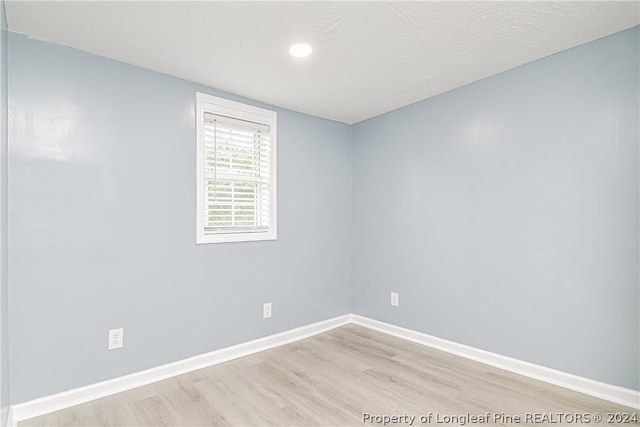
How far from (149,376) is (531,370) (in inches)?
107

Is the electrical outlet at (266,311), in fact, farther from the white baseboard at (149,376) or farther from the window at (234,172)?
the window at (234,172)

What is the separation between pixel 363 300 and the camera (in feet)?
12.2

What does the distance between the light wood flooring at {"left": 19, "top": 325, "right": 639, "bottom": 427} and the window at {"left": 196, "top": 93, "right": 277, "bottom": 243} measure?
108cm

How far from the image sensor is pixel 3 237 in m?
1.78

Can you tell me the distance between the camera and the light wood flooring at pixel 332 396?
6.48 feet

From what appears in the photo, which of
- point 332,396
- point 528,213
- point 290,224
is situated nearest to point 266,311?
point 290,224

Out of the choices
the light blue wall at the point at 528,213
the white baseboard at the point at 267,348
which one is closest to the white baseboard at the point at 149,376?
the white baseboard at the point at 267,348

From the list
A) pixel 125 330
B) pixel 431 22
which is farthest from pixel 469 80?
pixel 125 330

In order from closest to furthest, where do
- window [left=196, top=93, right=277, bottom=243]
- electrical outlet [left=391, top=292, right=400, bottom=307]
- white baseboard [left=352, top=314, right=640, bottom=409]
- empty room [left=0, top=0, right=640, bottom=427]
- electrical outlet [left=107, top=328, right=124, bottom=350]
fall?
empty room [left=0, top=0, right=640, bottom=427] → white baseboard [left=352, top=314, right=640, bottom=409] → electrical outlet [left=107, top=328, right=124, bottom=350] → window [left=196, top=93, right=277, bottom=243] → electrical outlet [left=391, top=292, right=400, bottom=307]

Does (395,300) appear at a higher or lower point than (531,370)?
higher

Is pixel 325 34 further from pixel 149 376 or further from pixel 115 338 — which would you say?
pixel 149 376

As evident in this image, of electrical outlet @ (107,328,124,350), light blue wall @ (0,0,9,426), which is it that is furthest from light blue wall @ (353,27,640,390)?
light blue wall @ (0,0,9,426)

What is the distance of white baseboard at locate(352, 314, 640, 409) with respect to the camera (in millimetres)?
2064

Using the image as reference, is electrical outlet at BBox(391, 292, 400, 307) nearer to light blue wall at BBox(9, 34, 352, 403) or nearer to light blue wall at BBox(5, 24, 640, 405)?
light blue wall at BBox(5, 24, 640, 405)
